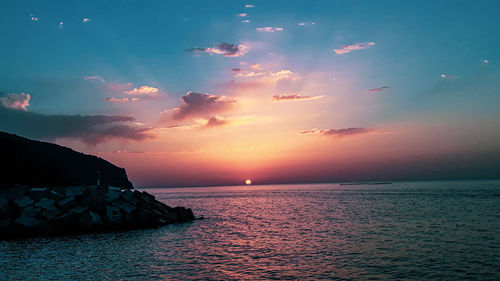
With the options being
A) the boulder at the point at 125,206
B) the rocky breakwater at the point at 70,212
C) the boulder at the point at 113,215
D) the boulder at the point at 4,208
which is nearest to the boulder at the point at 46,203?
the rocky breakwater at the point at 70,212

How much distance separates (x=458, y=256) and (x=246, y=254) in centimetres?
1255

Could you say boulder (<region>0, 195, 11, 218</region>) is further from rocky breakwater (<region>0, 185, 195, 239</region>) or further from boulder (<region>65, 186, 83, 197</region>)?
boulder (<region>65, 186, 83, 197</region>)

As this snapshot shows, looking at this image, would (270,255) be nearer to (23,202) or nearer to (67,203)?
(67,203)

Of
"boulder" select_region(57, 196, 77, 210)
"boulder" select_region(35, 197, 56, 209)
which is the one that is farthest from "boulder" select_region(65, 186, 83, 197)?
"boulder" select_region(35, 197, 56, 209)

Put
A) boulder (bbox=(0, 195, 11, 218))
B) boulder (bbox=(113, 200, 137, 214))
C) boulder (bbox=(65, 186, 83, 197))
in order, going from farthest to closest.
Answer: boulder (bbox=(113, 200, 137, 214)) < boulder (bbox=(65, 186, 83, 197)) < boulder (bbox=(0, 195, 11, 218))

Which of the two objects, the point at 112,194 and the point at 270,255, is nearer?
the point at 270,255

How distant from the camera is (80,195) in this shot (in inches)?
1441

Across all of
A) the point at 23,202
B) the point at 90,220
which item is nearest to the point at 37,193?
the point at 23,202

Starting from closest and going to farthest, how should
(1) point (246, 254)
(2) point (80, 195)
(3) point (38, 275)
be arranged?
(3) point (38, 275)
(1) point (246, 254)
(2) point (80, 195)

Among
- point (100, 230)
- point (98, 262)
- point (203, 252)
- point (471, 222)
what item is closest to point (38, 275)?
point (98, 262)

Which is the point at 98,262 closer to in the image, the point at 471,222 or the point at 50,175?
the point at 471,222

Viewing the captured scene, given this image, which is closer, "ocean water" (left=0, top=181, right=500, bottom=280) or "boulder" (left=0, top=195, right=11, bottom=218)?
"ocean water" (left=0, top=181, right=500, bottom=280)

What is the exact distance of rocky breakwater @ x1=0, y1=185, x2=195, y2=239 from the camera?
3152cm

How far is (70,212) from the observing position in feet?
110
